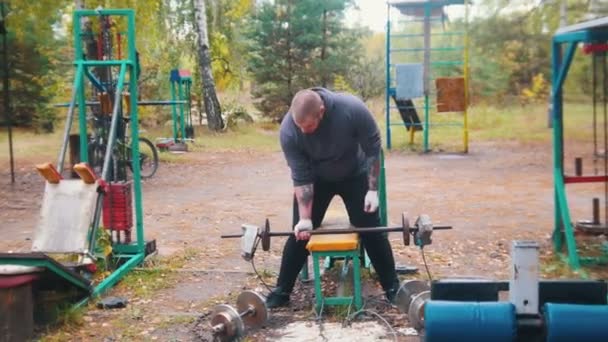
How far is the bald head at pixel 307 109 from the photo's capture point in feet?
15.1

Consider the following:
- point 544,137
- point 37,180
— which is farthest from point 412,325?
point 544,137

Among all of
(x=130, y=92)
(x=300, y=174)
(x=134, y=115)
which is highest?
(x=130, y=92)

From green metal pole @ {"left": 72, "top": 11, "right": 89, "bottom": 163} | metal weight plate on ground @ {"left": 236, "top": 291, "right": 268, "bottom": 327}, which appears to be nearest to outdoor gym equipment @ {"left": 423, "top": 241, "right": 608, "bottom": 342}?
metal weight plate on ground @ {"left": 236, "top": 291, "right": 268, "bottom": 327}

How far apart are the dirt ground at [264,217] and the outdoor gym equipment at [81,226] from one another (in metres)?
0.29

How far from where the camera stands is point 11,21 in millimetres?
12477

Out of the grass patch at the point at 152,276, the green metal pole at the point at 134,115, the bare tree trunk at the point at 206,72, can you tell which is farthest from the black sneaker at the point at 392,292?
the bare tree trunk at the point at 206,72

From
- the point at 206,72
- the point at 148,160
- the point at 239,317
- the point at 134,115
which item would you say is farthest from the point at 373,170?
the point at 206,72

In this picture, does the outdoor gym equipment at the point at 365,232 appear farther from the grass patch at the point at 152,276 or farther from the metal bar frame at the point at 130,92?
the metal bar frame at the point at 130,92

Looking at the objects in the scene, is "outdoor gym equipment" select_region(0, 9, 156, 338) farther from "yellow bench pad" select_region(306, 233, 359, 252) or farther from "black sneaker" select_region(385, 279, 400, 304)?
"black sneaker" select_region(385, 279, 400, 304)

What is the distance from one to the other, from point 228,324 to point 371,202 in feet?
3.89

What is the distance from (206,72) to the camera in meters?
19.1

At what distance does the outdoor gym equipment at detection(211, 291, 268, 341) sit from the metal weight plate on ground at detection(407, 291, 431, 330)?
0.86 metres

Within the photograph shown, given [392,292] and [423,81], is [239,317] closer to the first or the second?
[392,292]

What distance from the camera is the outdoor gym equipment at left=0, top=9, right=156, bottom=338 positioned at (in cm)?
450
